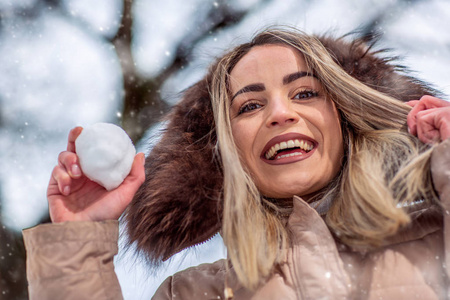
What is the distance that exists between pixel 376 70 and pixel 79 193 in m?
1.48

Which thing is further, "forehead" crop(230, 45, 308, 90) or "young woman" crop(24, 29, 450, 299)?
"forehead" crop(230, 45, 308, 90)

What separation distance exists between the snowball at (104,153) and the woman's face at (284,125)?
0.54m

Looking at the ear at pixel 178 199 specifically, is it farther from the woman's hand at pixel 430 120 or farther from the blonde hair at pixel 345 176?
the woman's hand at pixel 430 120

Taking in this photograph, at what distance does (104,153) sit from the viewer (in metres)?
1.58

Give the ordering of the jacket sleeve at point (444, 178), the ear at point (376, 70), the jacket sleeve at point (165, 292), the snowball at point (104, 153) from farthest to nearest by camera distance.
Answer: the ear at point (376, 70) < the jacket sleeve at point (165, 292) < the snowball at point (104, 153) < the jacket sleeve at point (444, 178)

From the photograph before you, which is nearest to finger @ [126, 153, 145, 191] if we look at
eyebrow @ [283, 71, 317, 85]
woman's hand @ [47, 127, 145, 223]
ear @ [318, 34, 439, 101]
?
woman's hand @ [47, 127, 145, 223]

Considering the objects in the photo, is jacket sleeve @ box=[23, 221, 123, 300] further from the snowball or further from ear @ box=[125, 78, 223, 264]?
ear @ box=[125, 78, 223, 264]

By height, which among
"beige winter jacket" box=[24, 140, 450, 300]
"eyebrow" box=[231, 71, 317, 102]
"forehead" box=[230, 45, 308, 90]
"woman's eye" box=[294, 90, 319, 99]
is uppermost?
"forehead" box=[230, 45, 308, 90]

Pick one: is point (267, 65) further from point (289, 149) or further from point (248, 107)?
point (289, 149)

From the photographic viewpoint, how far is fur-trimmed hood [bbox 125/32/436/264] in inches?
74.9

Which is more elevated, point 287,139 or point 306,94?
point 306,94

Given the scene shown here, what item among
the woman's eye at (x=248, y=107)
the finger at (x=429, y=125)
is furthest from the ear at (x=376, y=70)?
the woman's eye at (x=248, y=107)

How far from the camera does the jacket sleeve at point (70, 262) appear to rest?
59.7 inches

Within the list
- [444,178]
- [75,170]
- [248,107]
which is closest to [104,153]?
[75,170]
